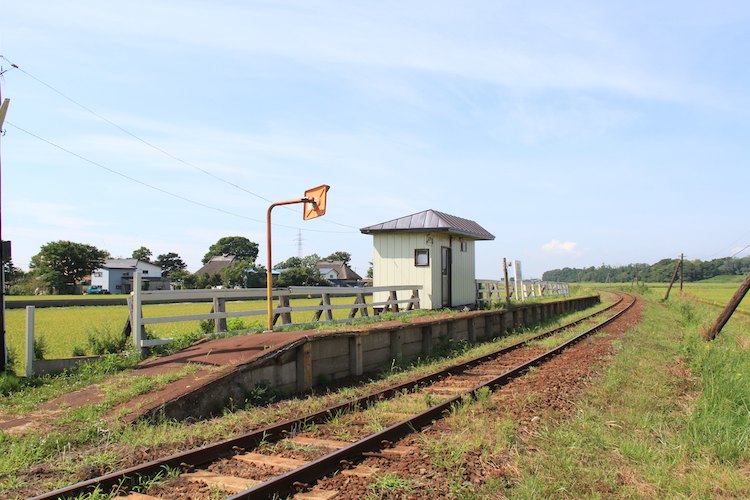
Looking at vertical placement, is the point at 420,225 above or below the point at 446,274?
above

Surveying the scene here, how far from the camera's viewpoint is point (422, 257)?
16906 mm

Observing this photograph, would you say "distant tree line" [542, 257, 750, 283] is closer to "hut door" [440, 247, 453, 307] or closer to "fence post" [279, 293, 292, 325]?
"hut door" [440, 247, 453, 307]

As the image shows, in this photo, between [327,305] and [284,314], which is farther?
[327,305]

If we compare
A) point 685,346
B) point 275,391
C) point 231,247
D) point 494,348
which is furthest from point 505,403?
point 231,247

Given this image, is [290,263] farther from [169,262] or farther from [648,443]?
[648,443]

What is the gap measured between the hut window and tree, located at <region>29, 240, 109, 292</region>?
5917cm

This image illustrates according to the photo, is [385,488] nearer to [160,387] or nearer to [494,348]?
[160,387]

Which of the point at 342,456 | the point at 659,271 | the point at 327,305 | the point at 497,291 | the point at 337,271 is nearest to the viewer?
the point at 342,456

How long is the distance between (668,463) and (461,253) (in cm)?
1470

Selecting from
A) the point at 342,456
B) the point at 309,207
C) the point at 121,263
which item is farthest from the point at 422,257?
the point at 121,263

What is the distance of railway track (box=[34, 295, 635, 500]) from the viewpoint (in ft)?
14.3

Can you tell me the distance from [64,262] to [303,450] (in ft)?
243

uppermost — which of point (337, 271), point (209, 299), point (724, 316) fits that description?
point (337, 271)

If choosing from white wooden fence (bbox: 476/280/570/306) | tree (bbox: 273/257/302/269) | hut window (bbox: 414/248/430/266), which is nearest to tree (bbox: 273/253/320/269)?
tree (bbox: 273/257/302/269)
